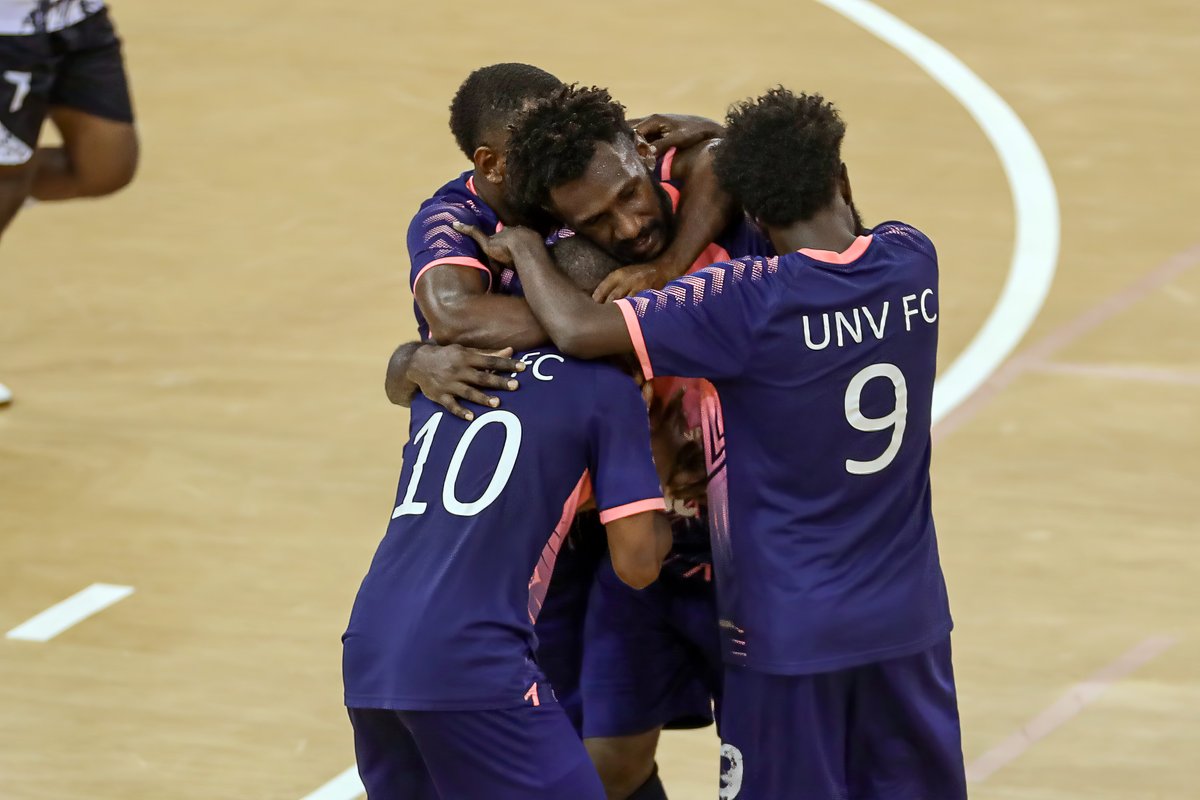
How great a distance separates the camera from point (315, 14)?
12.7 meters

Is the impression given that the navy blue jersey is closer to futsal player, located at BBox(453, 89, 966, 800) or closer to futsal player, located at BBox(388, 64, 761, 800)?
futsal player, located at BBox(388, 64, 761, 800)

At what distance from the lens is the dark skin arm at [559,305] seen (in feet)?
14.0

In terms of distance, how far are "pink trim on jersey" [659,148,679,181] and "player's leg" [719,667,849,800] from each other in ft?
3.92

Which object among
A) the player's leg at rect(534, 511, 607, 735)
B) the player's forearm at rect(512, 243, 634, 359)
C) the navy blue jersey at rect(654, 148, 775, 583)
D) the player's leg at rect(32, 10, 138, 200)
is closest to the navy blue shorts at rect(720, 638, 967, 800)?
the navy blue jersey at rect(654, 148, 775, 583)

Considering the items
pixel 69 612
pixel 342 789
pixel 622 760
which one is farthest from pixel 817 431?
pixel 69 612

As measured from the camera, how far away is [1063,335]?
8609mm

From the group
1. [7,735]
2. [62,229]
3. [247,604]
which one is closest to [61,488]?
[247,604]

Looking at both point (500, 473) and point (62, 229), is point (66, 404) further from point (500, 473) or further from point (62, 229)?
point (500, 473)

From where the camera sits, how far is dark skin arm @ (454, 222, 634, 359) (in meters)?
4.26

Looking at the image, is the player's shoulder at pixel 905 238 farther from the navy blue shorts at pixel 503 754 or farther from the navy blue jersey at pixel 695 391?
the navy blue shorts at pixel 503 754

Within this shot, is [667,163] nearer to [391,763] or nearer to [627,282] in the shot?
[627,282]

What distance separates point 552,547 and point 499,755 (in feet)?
1.48

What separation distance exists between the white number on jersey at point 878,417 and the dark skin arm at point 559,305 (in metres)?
0.48

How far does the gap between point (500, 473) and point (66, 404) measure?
4.60 meters
